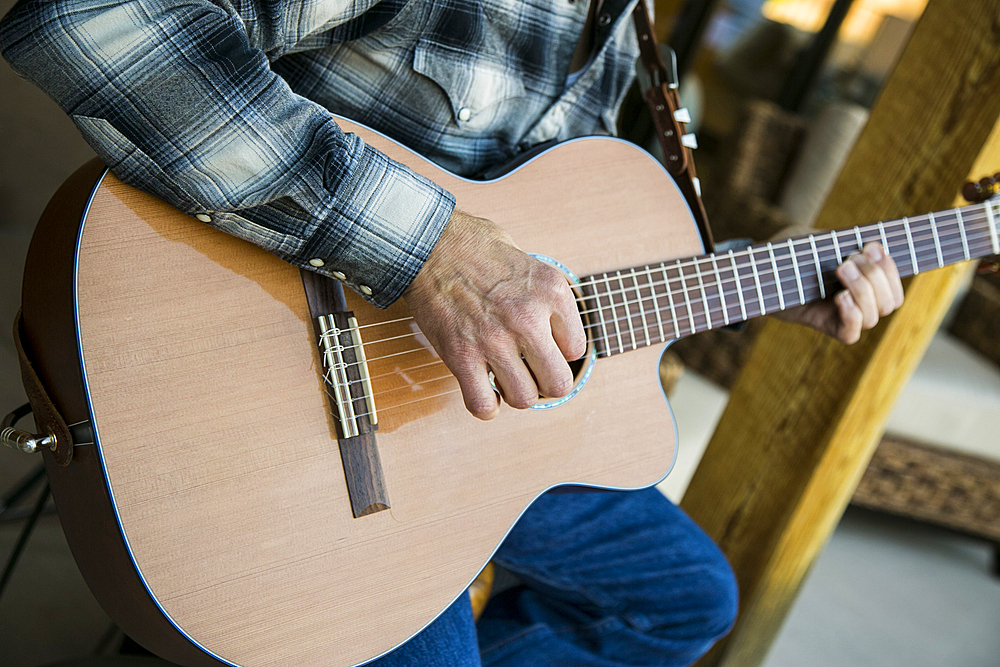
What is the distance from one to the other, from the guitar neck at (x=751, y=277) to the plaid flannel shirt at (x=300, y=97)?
0.95 ft

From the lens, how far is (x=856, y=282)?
3.35 ft

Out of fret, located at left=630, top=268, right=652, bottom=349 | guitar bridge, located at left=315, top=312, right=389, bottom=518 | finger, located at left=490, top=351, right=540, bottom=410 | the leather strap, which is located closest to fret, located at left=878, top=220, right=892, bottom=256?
fret, located at left=630, top=268, right=652, bottom=349

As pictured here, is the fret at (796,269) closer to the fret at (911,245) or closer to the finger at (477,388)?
the fret at (911,245)

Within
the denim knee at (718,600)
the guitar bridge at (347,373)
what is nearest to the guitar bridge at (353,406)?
the guitar bridge at (347,373)

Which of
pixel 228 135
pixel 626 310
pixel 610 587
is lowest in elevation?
pixel 610 587

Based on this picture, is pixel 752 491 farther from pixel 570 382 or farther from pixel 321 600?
pixel 321 600

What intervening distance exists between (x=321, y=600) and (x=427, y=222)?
0.42 meters

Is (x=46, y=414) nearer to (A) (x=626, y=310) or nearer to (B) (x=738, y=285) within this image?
(A) (x=626, y=310)

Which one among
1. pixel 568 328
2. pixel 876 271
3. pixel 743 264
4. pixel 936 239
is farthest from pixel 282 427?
pixel 936 239

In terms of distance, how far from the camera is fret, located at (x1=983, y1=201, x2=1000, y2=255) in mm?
1090

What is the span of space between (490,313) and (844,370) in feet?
2.99

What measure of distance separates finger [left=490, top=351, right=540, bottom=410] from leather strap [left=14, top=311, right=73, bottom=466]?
16.6 inches

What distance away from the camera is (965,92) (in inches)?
45.2

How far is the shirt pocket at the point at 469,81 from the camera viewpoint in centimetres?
85
